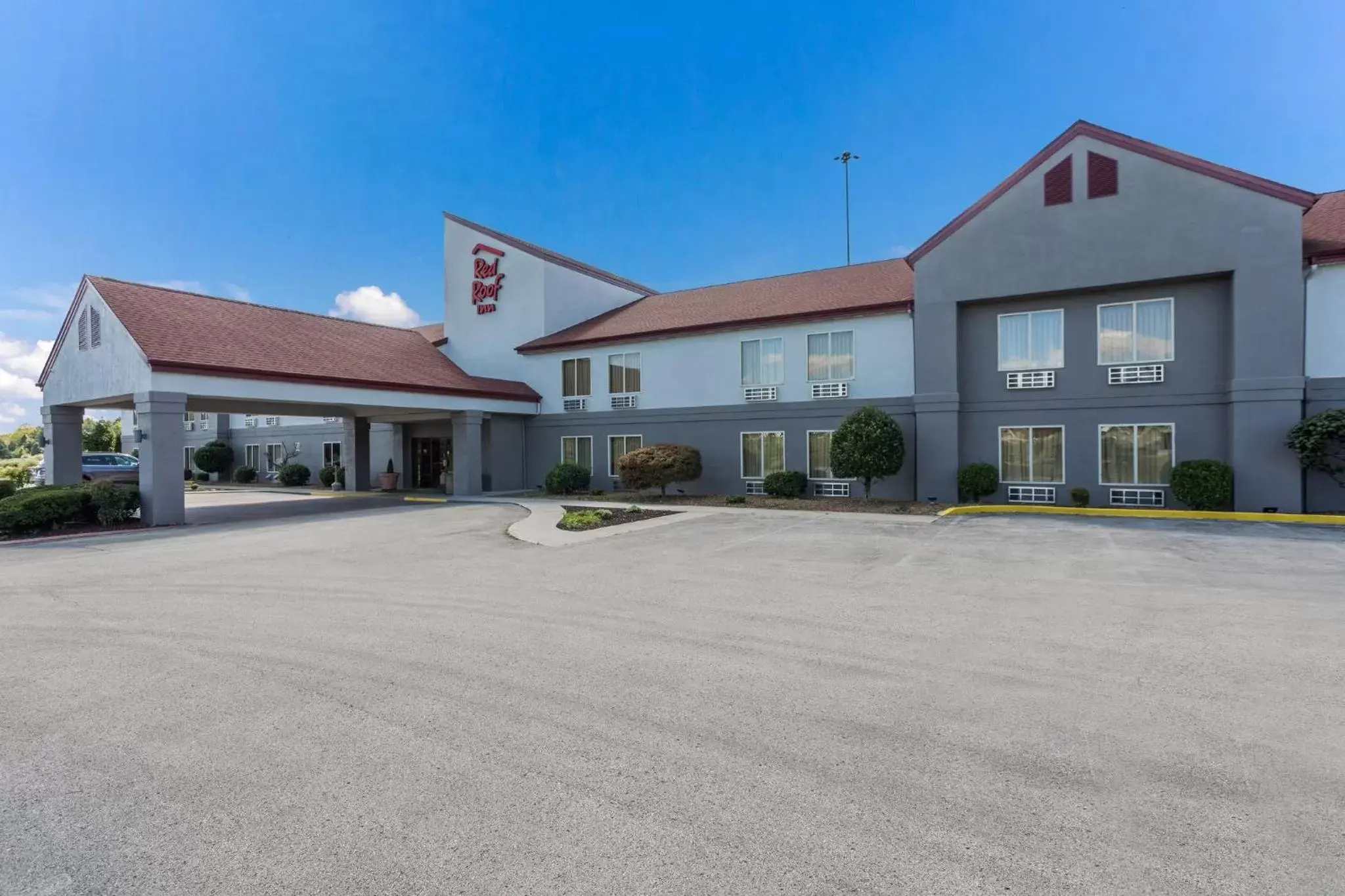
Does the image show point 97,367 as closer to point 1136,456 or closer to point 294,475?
point 294,475

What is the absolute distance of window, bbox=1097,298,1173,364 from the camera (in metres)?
16.2

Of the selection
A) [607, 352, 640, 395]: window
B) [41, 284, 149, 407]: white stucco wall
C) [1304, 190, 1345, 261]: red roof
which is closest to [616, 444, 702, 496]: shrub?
[607, 352, 640, 395]: window

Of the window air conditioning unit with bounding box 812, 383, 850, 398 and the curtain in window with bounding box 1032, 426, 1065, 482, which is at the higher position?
the window air conditioning unit with bounding box 812, 383, 850, 398

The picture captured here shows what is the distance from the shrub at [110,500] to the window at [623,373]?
1398 cm

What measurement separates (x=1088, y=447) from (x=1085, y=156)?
7.25m

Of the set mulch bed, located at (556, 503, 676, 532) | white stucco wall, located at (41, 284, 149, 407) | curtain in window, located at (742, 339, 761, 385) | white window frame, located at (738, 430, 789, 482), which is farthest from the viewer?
curtain in window, located at (742, 339, 761, 385)

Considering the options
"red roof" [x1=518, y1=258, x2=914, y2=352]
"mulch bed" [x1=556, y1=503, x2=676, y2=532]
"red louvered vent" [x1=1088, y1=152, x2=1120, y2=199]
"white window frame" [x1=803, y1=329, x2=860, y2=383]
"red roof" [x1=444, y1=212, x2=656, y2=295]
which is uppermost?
"red roof" [x1=444, y1=212, x2=656, y2=295]

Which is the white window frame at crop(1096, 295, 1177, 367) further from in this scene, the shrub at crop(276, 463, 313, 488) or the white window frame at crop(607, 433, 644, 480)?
the shrub at crop(276, 463, 313, 488)

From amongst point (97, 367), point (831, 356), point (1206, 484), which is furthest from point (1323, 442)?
point (97, 367)

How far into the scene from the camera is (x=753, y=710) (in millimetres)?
4520

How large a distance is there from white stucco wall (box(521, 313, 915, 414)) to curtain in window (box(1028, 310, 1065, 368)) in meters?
3.09

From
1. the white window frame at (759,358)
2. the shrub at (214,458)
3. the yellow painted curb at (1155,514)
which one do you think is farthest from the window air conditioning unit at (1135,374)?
the shrub at (214,458)

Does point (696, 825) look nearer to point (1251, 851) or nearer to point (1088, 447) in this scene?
point (1251, 851)

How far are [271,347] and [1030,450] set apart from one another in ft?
71.6
